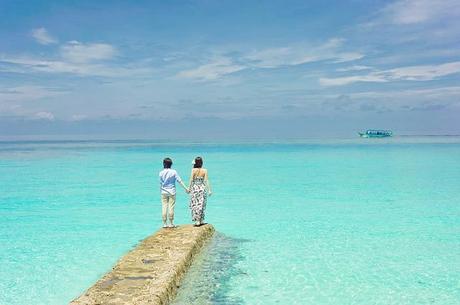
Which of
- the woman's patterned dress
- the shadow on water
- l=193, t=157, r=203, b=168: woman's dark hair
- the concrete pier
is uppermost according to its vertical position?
l=193, t=157, r=203, b=168: woman's dark hair

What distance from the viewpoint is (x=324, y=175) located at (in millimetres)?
33031

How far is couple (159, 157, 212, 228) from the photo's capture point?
11000mm

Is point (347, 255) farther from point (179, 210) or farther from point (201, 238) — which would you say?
point (179, 210)

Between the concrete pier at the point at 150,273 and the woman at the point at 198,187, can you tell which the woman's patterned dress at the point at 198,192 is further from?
the concrete pier at the point at 150,273

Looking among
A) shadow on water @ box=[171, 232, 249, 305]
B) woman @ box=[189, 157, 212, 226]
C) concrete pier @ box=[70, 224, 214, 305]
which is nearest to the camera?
concrete pier @ box=[70, 224, 214, 305]

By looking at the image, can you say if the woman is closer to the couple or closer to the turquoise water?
the couple

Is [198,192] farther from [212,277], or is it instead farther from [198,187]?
[212,277]

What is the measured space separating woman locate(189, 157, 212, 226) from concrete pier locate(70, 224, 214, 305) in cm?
83

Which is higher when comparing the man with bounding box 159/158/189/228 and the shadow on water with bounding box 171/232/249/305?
the man with bounding box 159/158/189/228

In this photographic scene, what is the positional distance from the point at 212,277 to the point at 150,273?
4.57ft

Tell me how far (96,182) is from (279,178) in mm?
12040

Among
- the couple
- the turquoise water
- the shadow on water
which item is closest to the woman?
the couple

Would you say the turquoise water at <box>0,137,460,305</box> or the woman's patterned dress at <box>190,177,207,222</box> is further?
the woman's patterned dress at <box>190,177,207,222</box>

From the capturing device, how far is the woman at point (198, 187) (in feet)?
37.6
